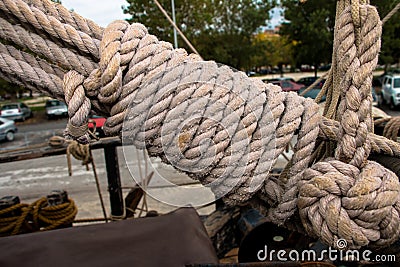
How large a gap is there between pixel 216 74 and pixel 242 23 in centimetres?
1492

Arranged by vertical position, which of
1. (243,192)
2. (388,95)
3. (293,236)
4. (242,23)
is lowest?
(388,95)

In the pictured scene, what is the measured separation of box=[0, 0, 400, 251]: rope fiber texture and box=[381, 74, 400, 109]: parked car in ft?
43.6

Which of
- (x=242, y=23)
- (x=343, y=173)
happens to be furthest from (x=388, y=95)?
(x=343, y=173)

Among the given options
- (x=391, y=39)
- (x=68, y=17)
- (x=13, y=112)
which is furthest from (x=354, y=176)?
(x=391, y=39)

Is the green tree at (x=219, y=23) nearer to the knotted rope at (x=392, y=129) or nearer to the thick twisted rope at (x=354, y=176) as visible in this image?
the knotted rope at (x=392, y=129)

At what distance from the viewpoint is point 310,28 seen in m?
15.3

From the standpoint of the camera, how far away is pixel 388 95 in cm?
1317

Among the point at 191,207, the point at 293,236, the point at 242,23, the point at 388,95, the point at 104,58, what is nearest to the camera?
the point at 104,58

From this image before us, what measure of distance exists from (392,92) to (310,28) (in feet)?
14.1

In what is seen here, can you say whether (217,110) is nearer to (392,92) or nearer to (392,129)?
(392,129)

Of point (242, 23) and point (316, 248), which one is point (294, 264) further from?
point (242, 23)

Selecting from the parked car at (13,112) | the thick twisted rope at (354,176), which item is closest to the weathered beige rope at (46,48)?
the thick twisted rope at (354,176)

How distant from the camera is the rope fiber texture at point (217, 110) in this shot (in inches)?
27.4

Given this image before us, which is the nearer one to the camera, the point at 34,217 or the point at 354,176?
the point at 354,176
